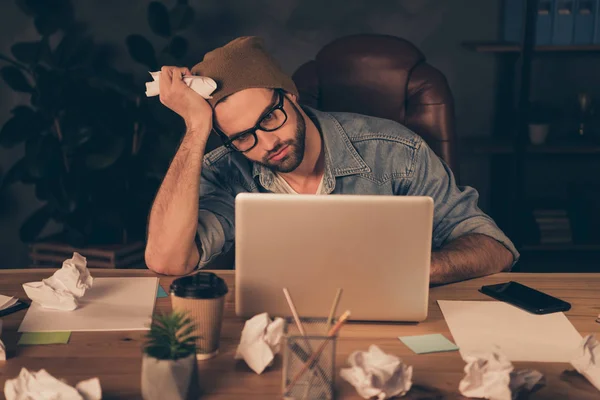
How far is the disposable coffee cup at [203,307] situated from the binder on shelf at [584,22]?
8.92ft

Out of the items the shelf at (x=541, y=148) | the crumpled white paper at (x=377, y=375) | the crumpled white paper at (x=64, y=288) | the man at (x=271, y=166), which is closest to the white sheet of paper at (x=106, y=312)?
the crumpled white paper at (x=64, y=288)

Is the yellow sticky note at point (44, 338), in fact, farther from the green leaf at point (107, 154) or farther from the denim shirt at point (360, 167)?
the green leaf at point (107, 154)

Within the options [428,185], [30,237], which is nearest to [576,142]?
[428,185]

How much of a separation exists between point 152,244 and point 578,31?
2.47 meters

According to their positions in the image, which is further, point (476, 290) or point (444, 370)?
point (476, 290)

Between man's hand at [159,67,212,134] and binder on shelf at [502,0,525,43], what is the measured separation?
2.19 metres

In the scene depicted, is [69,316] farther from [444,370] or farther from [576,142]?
[576,142]

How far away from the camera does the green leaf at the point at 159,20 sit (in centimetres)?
345

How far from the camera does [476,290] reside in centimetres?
161

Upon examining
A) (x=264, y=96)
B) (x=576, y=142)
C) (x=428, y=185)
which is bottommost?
(x=576, y=142)

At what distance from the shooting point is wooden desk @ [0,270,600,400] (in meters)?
1.16

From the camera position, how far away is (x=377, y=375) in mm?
1120

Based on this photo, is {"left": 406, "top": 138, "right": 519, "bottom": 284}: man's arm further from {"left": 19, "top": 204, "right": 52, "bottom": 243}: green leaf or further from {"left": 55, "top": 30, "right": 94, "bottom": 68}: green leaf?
{"left": 19, "top": 204, "right": 52, "bottom": 243}: green leaf

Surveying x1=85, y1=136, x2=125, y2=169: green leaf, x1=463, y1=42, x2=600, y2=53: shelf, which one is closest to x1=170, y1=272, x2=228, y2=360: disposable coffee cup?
x1=85, y1=136, x2=125, y2=169: green leaf
